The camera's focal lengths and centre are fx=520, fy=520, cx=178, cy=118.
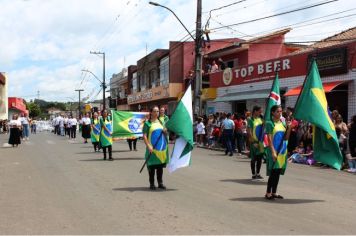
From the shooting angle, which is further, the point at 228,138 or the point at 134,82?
the point at 134,82

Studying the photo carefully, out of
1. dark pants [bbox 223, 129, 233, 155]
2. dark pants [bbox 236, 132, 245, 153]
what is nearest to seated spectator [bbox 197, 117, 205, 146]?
dark pants [bbox 236, 132, 245, 153]

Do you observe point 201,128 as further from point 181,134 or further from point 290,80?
point 181,134

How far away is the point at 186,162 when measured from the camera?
10211 millimetres

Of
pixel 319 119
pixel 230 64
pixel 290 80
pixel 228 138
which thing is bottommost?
pixel 228 138

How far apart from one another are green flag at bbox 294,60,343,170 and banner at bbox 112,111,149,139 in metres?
9.52

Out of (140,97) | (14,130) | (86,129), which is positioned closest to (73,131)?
(86,129)

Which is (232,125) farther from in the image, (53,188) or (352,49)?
(53,188)

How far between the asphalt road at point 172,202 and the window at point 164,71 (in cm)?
2978

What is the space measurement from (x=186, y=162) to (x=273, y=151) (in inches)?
78.0

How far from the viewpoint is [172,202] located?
28.7 feet

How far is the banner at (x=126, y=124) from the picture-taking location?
18.8 metres

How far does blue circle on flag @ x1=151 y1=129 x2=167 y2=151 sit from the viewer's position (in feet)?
32.9

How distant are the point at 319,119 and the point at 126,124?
10884 millimetres

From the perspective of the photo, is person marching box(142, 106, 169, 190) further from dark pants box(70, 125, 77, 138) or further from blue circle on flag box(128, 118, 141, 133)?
dark pants box(70, 125, 77, 138)
